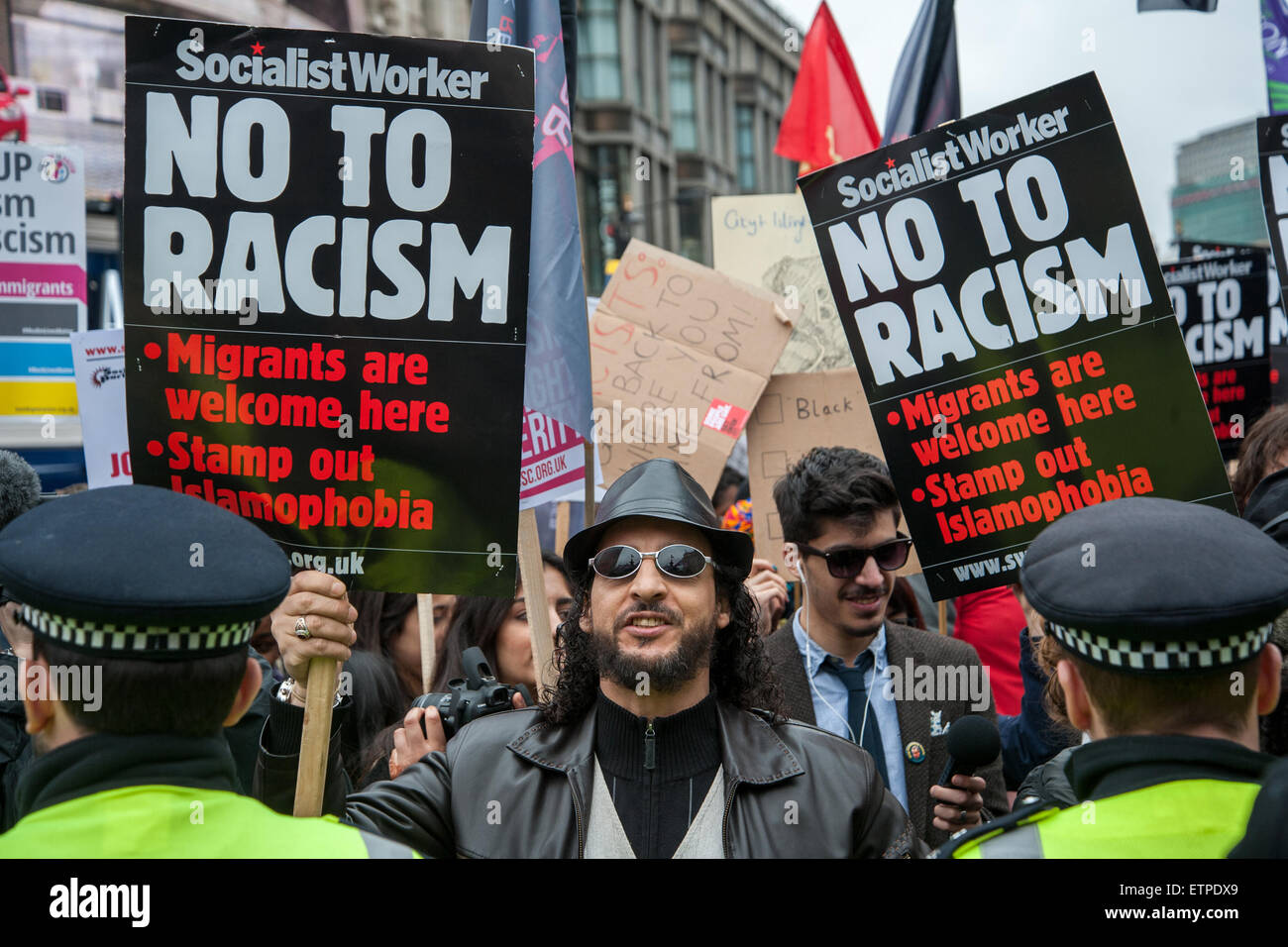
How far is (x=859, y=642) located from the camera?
3.93 metres

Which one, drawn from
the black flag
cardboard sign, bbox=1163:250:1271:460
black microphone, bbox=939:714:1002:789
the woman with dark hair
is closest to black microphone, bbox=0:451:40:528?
the woman with dark hair

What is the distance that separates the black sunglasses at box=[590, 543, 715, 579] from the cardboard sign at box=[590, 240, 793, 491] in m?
2.03

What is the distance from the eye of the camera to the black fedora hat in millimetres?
2971

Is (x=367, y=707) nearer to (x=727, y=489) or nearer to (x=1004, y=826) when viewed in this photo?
(x=1004, y=826)

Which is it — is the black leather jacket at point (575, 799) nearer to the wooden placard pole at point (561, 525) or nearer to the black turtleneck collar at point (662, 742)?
the black turtleneck collar at point (662, 742)

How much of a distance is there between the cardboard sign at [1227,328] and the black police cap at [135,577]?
5362mm

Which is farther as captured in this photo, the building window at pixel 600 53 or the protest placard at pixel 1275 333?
the building window at pixel 600 53

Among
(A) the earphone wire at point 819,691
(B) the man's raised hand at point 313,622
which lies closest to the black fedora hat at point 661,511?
(B) the man's raised hand at point 313,622

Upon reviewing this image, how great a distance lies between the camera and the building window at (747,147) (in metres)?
53.1

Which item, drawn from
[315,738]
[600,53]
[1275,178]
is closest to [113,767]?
[315,738]

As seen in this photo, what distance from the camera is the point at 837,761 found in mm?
2746
